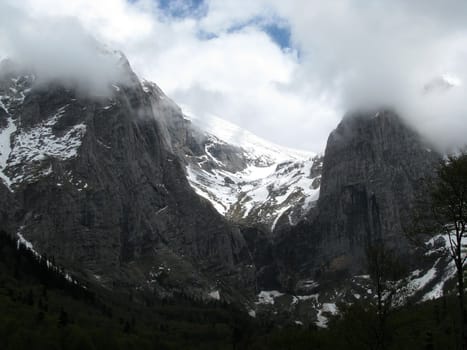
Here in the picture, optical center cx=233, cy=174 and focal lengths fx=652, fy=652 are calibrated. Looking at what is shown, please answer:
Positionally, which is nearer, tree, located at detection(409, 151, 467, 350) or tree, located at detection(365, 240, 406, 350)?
tree, located at detection(409, 151, 467, 350)

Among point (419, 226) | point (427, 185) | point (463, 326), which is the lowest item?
point (463, 326)

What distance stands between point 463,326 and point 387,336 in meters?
29.1

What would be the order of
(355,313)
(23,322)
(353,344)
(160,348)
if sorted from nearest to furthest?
(355,313) → (353,344) → (23,322) → (160,348)

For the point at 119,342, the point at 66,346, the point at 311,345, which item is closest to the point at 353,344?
the point at 311,345

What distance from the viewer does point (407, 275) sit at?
5681cm

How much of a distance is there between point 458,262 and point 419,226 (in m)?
4.23

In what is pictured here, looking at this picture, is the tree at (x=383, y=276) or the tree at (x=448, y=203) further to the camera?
the tree at (x=383, y=276)

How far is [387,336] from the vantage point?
62.0m

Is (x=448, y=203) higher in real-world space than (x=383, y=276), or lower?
higher

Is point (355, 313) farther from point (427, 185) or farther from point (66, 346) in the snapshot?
point (66, 346)

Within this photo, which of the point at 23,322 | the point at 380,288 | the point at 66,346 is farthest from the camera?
the point at 23,322

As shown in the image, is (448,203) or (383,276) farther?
(383,276)

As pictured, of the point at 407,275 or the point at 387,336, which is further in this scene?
the point at 387,336

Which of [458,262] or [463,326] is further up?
[458,262]
